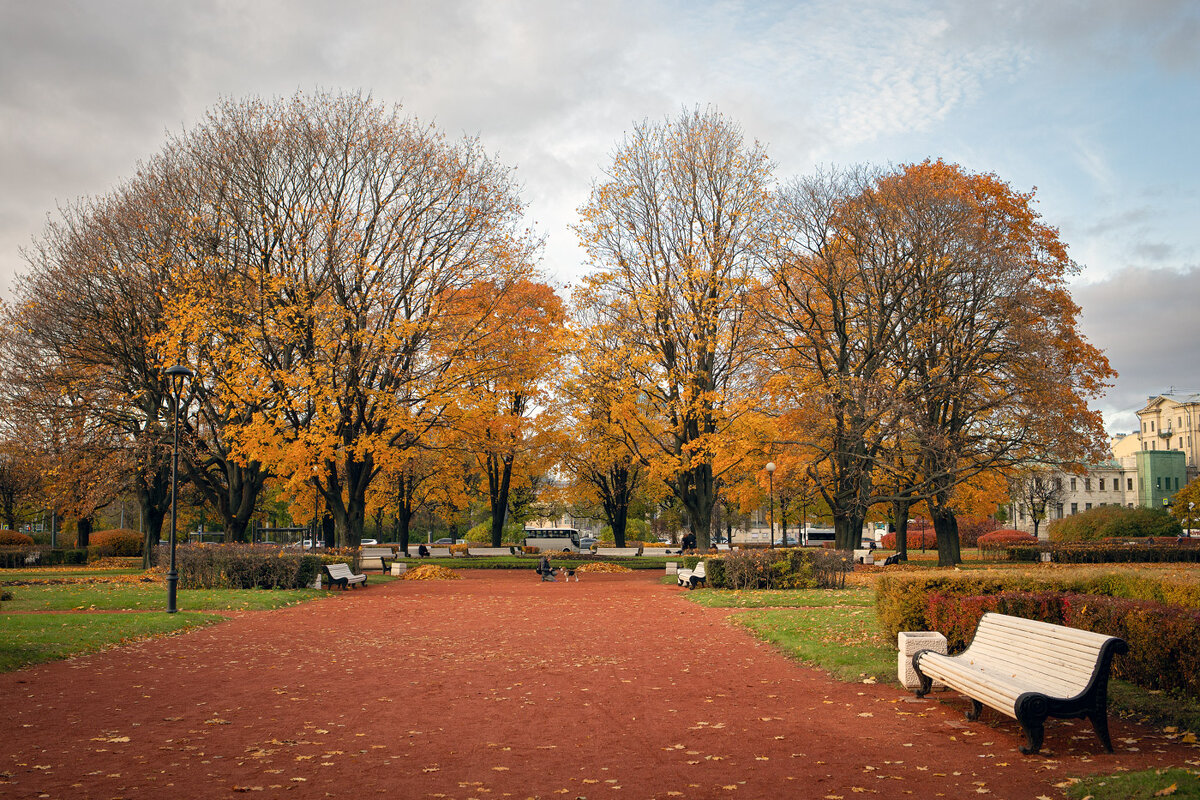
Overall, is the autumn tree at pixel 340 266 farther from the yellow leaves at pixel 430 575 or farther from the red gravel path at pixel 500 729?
the red gravel path at pixel 500 729

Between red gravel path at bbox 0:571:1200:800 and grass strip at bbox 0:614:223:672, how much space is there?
472 millimetres

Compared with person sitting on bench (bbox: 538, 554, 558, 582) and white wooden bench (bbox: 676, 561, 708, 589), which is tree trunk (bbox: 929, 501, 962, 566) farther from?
person sitting on bench (bbox: 538, 554, 558, 582)

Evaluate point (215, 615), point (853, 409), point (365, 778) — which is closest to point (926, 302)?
point (853, 409)

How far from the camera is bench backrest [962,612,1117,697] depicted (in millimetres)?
6918

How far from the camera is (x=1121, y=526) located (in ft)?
165

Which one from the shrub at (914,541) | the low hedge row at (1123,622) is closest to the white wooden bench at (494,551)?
the shrub at (914,541)

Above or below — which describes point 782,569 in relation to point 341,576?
above

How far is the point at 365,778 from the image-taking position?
633 centimetres

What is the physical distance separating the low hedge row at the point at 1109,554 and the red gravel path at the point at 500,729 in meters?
29.1

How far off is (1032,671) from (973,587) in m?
4.12

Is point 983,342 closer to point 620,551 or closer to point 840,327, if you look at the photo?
point 840,327

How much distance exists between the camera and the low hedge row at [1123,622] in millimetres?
7980

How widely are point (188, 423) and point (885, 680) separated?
31.6 m

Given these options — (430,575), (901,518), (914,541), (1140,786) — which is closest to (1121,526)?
(901,518)
